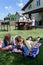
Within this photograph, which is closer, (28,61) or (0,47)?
(28,61)

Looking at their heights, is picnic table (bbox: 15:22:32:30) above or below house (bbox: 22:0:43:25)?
below

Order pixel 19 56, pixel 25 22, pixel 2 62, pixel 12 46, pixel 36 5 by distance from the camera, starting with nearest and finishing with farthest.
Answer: pixel 2 62
pixel 19 56
pixel 12 46
pixel 25 22
pixel 36 5

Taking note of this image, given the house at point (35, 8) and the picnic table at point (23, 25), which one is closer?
the picnic table at point (23, 25)

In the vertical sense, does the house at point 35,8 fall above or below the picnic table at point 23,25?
above

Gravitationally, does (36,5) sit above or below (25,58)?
above

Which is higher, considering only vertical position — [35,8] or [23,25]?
[35,8]

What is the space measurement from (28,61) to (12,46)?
910 millimetres

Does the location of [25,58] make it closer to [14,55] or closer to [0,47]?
[14,55]

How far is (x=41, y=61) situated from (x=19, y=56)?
65 centimetres

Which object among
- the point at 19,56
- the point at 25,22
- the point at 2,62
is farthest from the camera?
the point at 25,22

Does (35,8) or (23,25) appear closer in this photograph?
(23,25)

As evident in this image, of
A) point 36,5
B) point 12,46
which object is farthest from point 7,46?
point 36,5

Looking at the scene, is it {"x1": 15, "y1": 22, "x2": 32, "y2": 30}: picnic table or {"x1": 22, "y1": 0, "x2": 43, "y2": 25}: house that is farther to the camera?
{"x1": 22, "y1": 0, "x2": 43, "y2": 25}: house

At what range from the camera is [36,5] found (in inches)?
1261
